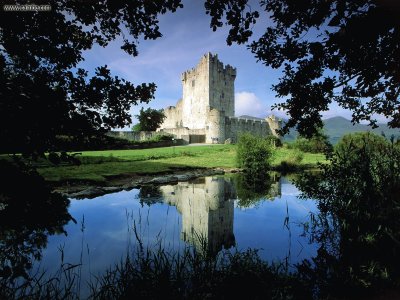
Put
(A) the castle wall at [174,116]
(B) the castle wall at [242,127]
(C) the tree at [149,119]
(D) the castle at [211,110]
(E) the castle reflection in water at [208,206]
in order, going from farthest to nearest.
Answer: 1. (A) the castle wall at [174,116]
2. (C) the tree at [149,119]
3. (B) the castle wall at [242,127]
4. (D) the castle at [211,110]
5. (E) the castle reflection in water at [208,206]

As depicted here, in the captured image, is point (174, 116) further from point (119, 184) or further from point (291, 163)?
point (119, 184)

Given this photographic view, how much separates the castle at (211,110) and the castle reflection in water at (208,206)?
98.2 ft

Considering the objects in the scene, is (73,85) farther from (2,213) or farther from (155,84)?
(2,213)

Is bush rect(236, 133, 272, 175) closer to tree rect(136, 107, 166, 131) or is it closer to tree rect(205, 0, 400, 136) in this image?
tree rect(205, 0, 400, 136)

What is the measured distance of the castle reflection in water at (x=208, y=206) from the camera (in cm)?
657

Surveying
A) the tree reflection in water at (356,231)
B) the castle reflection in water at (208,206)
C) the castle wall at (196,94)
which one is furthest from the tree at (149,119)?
the tree reflection in water at (356,231)

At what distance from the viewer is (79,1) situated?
3117 mm

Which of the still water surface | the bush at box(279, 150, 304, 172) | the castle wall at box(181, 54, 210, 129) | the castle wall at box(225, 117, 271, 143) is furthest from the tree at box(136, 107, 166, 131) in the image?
the still water surface

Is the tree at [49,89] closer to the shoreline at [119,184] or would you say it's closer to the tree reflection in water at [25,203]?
the tree reflection in water at [25,203]

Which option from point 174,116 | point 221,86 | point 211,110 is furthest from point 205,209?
point 174,116

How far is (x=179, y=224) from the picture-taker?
795 cm

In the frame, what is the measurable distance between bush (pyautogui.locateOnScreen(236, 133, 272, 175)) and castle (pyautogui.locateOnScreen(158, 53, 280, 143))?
24.6 meters

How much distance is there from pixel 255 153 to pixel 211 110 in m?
29.1

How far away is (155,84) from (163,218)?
6.42 metres
